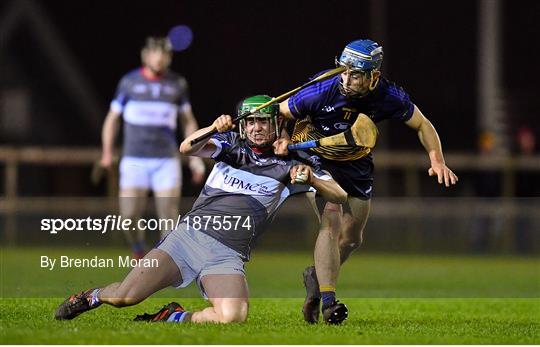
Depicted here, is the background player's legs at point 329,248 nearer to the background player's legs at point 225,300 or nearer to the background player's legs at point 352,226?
the background player's legs at point 352,226

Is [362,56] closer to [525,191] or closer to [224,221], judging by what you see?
[224,221]

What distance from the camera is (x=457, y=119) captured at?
27.9m

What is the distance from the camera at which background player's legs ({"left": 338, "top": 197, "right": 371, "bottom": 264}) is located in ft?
32.3

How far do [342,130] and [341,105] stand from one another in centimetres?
22

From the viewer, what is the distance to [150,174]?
46.1ft

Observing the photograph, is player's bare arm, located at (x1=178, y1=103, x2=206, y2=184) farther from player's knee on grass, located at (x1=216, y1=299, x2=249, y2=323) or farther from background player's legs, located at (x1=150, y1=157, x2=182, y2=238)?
player's knee on grass, located at (x1=216, y1=299, x2=249, y2=323)

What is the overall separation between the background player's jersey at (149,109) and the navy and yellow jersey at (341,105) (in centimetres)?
449

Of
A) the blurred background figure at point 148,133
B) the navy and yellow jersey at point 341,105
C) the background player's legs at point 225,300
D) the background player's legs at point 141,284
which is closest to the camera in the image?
the background player's legs at point 225,300

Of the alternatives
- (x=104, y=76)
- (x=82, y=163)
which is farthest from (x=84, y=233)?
(x=104, y=76)

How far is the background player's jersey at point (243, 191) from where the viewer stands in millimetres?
8992

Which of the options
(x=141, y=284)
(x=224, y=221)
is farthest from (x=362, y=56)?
(x=141, y=284)

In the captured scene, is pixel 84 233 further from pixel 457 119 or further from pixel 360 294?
pixel 457 119

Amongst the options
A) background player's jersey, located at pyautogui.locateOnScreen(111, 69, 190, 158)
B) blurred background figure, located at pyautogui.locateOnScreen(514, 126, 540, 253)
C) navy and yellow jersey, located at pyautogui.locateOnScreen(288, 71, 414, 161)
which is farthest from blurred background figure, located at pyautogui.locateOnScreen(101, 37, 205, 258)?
blurred background figure, located at pyautogui.locateOnScreen(514, 126, 540, 253)

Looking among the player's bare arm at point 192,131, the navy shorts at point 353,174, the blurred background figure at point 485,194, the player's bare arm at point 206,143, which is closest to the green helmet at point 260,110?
the player's bare arm at point 206,143
